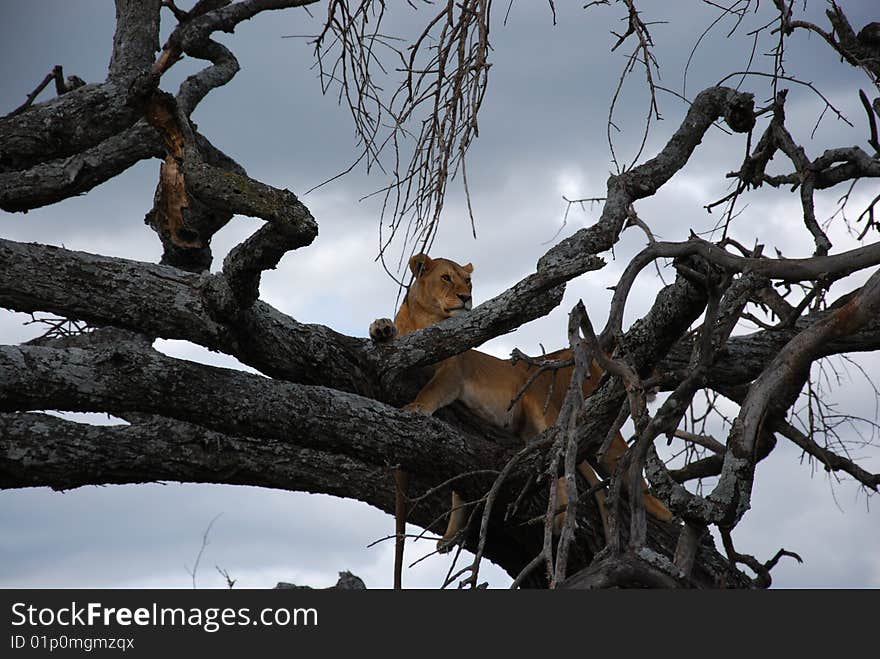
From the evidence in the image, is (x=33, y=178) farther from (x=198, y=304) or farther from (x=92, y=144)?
(x=198, y=304)

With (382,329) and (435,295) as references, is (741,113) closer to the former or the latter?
(435,295)

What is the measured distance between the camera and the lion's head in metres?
5.48

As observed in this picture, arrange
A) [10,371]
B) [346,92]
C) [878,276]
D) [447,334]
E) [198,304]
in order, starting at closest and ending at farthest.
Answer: [878,276] < [346,92] < [10,371] < [198,304] < [447,334]

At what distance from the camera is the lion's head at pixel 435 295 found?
18.0 ft

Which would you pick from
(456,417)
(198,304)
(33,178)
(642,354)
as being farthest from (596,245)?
(33,178)

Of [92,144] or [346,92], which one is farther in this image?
[92,144]

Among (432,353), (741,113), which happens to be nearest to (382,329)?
(432,353)

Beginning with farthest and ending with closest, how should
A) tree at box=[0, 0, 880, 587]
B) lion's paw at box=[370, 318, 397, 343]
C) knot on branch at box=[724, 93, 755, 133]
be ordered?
knot on branch at box=[724, 93, 755, 133] < lion's paw at box=[370, 318, 397, 343] < tree at box=[0, 0, 880, 587]

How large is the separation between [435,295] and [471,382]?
0.65 metres

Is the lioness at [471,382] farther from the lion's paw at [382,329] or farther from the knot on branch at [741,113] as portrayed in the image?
the knot on branch at [741,113]

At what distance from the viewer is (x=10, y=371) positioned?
3773mm

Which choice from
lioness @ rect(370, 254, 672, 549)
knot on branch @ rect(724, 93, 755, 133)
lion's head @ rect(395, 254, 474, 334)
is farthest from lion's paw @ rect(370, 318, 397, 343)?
knot on branch @ rect(724, 93, 755, 133)

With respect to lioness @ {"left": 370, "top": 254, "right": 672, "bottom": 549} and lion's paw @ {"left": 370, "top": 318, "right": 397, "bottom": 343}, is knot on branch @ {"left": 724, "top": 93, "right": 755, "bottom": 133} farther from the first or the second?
lion's paw @ {"left": 370, "top": 318, "right": 397, "bottom": 343}

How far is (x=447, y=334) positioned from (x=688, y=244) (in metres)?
1.25
